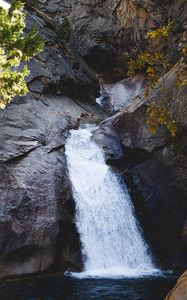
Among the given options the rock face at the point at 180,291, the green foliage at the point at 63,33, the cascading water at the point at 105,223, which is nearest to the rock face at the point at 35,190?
the cascading water at the point at 105,223

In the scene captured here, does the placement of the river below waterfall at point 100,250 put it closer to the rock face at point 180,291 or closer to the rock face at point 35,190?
the rock face at point 35,190

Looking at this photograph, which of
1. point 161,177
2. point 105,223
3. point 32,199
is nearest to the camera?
point 32,199

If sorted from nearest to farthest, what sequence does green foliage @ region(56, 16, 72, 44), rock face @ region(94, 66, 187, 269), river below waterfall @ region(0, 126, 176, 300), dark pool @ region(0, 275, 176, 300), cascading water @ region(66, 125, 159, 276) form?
dark pool @ region(0, 275, 176, 300) < river below waterfall @ region(0, 126, 176, 300) < cascading water @ region(66, 125, 159, 276) < rock face @ region(94, 66, 187, 269) < green foliage @ region(56, 16, 72, 44)

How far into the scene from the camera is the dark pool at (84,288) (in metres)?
A: 13.6

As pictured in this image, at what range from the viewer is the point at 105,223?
19109mm

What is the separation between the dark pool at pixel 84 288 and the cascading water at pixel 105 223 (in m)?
1.33

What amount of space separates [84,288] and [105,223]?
4.94 m

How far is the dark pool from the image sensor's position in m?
13.6

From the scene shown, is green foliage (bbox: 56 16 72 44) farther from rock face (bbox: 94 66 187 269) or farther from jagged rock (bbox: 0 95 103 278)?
rock face (bbox: 94 66 187 269)

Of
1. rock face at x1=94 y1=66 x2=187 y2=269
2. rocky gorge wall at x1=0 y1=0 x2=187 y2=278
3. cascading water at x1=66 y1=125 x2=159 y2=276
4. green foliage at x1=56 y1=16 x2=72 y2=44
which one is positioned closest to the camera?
rocky gorge wall at x1=0 y1=0 x2=187 y2=278

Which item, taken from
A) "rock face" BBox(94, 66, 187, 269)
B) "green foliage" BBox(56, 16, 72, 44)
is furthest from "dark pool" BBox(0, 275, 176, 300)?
"green foliage" BBox(56, 16, 72, 44)

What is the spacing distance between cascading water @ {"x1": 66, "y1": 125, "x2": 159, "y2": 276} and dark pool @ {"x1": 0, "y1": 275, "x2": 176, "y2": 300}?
4.36 ft

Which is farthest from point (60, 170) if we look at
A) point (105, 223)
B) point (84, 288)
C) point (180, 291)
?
point (180, 291)

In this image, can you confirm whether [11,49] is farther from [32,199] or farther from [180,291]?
[180,291]
